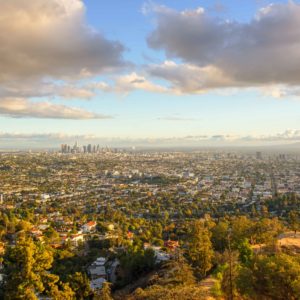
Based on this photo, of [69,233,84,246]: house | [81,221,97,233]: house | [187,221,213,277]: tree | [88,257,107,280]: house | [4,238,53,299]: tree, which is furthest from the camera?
[81,221,97,233]: house

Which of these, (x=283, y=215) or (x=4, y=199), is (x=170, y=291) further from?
(x=4, y=199)

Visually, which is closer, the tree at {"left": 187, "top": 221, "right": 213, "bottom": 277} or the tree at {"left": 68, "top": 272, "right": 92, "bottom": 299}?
the tree at {"left": 68, "top": 272, "right": 92, "bottom": 299}

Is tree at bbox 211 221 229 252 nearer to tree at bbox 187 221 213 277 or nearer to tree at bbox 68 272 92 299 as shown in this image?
tree at bbox 187 221 213 277

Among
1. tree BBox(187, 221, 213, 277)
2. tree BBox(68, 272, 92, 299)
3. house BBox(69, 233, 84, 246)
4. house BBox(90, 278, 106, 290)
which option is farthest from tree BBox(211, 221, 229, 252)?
house BBox(69, 233, 84, 246)

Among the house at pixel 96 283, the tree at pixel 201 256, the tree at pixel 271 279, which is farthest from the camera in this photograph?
the house at pixel 96 283

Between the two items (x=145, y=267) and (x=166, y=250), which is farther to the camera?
(x=166, y=250)

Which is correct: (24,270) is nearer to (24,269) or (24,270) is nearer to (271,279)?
(24,269)

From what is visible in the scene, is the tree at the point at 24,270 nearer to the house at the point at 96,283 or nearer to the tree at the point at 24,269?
the tree at the point at 24,269

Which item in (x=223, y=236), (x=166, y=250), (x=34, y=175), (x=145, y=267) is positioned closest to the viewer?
(x=145, y=267)

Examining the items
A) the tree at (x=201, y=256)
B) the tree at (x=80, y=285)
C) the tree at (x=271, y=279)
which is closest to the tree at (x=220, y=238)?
the tree at (x=201, y=256)

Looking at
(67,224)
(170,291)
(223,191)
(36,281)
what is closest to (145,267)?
(36,281)

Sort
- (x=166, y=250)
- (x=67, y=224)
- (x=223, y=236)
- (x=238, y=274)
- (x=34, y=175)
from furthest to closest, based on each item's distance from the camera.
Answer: (x=34, y=175) < (x=67, y=224) < (x=166, y=250) < (x=223, y=236) < (x=238, y=274)
